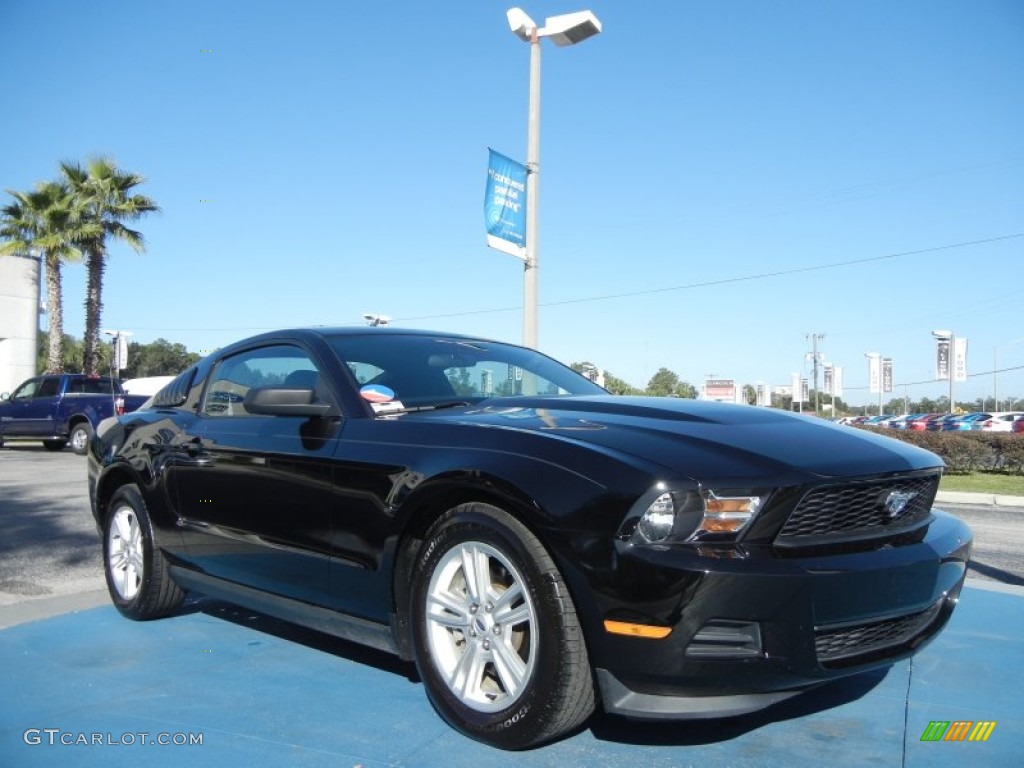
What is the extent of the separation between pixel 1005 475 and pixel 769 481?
751 inches

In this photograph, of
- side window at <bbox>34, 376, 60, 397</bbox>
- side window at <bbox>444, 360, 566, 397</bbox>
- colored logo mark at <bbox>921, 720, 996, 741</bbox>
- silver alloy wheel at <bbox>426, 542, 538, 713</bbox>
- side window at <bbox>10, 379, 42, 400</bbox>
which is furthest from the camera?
side window at <bbox>10, 379, 42, 400</bbox>

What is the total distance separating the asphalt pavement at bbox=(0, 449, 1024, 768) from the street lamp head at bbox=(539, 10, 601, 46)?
8.88 m

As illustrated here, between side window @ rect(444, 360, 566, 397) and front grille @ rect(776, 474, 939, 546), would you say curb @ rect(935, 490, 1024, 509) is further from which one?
front grille @ rect(776, 474, 939, 546)

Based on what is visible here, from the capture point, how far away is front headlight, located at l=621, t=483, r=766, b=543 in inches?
99.8

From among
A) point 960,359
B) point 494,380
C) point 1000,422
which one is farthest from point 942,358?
point 494,380

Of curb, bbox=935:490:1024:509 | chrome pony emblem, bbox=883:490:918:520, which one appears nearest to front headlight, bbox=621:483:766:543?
chrome pony emblem, bbox=883:490:918:520

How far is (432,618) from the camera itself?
303 centimetres

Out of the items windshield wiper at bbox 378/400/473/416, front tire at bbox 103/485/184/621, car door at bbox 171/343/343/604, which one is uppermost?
windshield wiper at bbox 378/400/473/416

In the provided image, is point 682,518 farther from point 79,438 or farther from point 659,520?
point 79,438

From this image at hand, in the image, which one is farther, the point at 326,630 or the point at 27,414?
the point at 27,414

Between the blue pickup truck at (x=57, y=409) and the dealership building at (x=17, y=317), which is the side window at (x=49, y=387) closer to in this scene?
the blue pickup truck at (x=57, y=409)

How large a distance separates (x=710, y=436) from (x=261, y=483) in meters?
1.93


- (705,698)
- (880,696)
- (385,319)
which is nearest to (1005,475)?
(385,319)

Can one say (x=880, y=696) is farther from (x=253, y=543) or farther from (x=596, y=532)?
(x=253, y=543)
